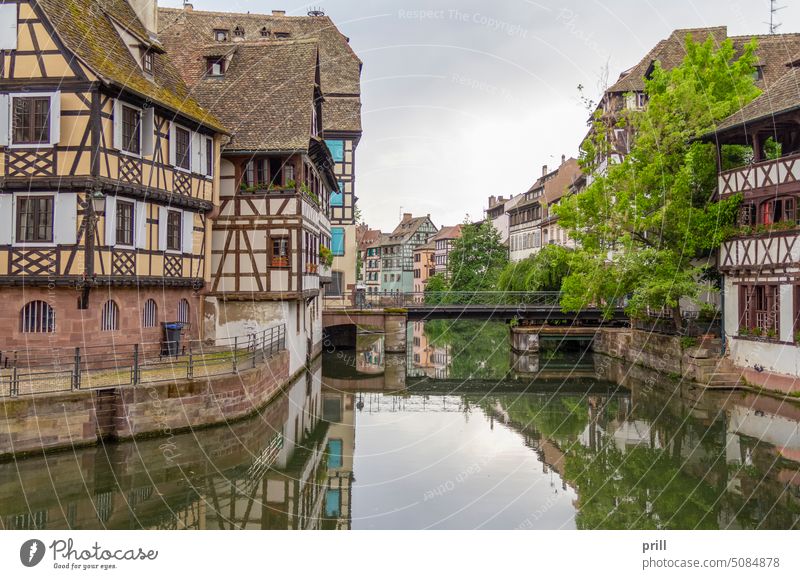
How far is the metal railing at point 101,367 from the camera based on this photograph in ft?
53.5

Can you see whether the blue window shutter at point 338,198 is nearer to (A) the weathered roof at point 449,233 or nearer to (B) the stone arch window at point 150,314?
(B) the stone arch window at point 150,314

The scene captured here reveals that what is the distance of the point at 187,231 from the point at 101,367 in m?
6.39

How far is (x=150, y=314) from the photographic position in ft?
72.9

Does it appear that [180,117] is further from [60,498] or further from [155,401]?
[60,498]

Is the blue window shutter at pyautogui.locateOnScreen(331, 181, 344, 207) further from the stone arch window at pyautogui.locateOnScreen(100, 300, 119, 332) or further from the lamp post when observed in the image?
the lamp post

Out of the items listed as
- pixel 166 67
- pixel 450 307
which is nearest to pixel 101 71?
pixel 166 67

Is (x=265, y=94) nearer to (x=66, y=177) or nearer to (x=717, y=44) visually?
(x=66, y=177)

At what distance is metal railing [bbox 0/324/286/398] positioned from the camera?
53.5 ft

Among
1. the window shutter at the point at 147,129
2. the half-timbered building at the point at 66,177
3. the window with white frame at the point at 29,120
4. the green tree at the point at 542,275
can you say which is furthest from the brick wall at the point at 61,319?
the green tree at the point at 542,275

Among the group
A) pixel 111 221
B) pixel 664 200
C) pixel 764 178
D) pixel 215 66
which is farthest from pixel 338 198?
pixel 111 221

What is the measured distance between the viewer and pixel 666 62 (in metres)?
41.1

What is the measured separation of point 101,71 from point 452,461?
12.8 m

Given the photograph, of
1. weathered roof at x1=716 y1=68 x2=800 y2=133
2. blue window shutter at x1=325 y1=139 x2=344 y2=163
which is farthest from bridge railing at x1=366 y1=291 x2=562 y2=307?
weathered roof at x1=716 y1=68 x2=800 y2=133

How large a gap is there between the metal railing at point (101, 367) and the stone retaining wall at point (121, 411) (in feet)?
1.13
